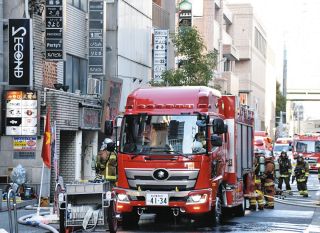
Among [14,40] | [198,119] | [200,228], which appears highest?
[14,40]

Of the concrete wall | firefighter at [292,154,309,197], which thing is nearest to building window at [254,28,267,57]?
the concrete wall

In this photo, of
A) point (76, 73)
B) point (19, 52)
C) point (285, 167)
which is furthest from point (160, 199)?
point (285, 167)

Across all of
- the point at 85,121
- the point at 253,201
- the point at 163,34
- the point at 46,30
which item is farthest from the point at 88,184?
the point at 163,34

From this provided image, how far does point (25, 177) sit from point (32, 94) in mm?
2504

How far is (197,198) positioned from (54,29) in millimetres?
10775

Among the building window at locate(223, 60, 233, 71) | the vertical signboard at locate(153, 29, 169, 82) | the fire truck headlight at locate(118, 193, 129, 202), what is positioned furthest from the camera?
the building window at locate(223, 60, 233, 71)

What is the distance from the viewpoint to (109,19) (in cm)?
3428

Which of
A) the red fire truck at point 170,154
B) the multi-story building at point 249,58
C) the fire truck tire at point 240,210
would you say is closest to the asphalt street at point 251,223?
the fire truck tire at point 240,210

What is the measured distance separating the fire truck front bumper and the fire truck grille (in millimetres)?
120

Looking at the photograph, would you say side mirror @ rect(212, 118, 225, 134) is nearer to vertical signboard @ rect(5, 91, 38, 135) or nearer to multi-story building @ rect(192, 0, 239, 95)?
vertical signboard @ rect(5, 91, 38, 135)

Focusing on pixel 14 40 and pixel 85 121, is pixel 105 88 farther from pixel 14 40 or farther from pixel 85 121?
pixel 14 40

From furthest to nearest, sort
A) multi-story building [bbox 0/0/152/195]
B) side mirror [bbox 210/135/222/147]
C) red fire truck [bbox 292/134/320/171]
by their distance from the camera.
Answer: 1. red fire truck [bbox 292/134/320/171]
2. multi-story building [bbox 0/0/152/195]
3. side mirror [bbox 210/135/222/147]

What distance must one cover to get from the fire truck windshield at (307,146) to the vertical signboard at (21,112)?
3591cm

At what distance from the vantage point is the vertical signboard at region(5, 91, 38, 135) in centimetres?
2511
